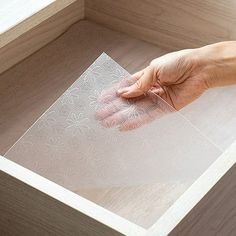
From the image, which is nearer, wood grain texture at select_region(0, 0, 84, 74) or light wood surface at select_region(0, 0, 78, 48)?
light wood surface at select_region(0, 0, 78, 48)

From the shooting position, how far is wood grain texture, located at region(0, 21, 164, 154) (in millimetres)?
1464

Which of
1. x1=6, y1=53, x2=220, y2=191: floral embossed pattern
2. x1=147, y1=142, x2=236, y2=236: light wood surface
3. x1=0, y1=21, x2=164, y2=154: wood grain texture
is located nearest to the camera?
x1=147, y1=142, x2=236, y2=236: light wood surface

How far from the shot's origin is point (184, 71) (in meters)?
1.40

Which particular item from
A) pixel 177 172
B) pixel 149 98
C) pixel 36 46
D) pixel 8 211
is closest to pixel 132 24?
pixel 36 46

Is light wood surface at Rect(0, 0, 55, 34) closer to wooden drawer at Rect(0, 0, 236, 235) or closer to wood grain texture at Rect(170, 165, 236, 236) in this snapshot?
wooden drawer at Rect(0, 0, 236, 235)

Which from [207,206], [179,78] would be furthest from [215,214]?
[179,78]

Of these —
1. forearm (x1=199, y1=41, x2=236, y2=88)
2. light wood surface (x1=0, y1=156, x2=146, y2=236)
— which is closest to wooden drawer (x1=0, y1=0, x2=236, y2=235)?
light wood surface (x1=0, y1=156, x2=146, y2=236)

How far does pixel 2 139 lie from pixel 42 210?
1.43 ft

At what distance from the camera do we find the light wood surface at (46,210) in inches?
35.5

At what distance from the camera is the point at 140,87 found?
1349 millimetres

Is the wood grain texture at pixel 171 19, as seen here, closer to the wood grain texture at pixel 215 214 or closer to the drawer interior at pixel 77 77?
the drawer interior at pixel 77 77

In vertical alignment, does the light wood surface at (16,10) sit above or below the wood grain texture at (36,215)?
above

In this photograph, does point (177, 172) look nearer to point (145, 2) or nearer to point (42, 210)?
point (42, 210)

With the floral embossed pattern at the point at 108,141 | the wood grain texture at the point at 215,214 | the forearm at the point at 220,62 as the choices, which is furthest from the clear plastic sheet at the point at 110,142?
the wood grain texture at the point at 215,214
